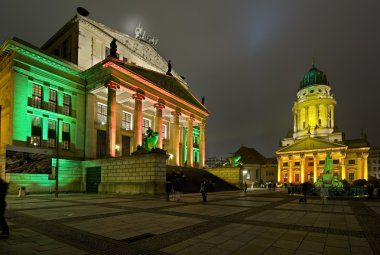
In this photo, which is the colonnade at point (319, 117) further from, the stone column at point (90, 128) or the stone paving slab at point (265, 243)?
the stone paving slab at point (265, 243)

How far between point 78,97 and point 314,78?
86087mm

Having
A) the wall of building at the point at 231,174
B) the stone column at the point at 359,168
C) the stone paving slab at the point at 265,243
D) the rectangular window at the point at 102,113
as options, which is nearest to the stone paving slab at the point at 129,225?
the stone paving slab at the point at 265,243

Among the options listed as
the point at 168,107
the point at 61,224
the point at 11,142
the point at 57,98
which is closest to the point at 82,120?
the point at 57,98

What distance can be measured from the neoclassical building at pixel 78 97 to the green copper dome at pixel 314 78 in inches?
2627

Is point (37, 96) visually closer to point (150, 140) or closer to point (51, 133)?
point (51, 133)

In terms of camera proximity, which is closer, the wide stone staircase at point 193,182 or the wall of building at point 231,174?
the wide stone staircase at point 193,182

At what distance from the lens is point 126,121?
38438 mm

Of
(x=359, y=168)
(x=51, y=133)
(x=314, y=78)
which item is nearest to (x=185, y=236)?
(x=51, y=133)

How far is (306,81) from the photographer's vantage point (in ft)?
300

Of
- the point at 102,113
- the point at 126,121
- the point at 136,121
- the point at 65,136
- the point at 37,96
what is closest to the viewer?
the point at 37,96

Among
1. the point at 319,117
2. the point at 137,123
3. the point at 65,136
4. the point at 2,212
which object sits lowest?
the point at 2,212

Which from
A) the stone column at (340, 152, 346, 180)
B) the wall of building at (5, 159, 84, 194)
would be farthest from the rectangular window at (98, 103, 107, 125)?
the stone column at (340, 152, 346, 180)

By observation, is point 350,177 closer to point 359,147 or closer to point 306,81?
point 359,147

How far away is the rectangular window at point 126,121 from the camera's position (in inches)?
1486
